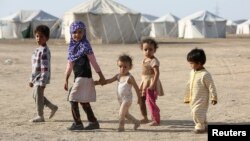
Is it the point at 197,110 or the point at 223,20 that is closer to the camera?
the point at 197,110

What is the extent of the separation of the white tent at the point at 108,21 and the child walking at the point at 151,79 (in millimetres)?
30023

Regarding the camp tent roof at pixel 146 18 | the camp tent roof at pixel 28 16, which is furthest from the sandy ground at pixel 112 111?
the camp tent roof at pixel 146 18

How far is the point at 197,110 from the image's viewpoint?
7.02 meters

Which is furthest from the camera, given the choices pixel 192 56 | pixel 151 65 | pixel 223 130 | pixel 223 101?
pixel 223 101

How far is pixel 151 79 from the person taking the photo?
7.86 m

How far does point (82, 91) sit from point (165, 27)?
2223 inches

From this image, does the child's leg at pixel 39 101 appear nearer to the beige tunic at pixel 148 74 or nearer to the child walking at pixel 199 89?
the beige tunic at pixel 148 74

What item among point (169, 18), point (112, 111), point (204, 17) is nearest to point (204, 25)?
point (204, 17)

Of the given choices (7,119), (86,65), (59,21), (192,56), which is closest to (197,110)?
(192,56)

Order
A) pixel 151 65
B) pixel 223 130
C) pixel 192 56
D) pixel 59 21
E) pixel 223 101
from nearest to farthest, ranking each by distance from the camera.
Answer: pixel 223 130, pixel 192 56, pixel 151 65, pixel 223 101, pixel 59 21

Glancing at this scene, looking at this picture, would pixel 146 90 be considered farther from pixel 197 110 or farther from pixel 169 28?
pixel 169 28

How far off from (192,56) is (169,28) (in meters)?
Result: 56.8

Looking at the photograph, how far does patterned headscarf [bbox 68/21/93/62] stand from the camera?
24.3ft

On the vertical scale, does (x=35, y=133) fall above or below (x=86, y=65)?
below
